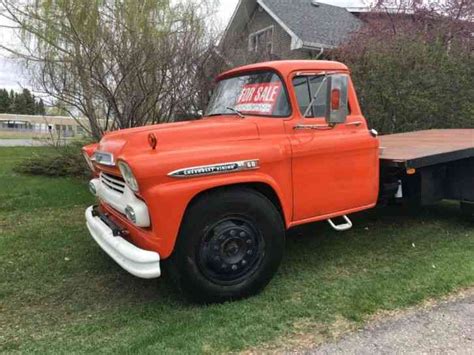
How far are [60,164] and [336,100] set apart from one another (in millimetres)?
8180

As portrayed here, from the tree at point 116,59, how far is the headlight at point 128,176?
5.18m

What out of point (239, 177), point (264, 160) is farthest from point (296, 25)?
point (239, 177)

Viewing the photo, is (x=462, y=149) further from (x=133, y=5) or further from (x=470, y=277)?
(x=133, y=5)

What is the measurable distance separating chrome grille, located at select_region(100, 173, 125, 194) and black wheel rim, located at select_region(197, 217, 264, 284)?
2.94ft

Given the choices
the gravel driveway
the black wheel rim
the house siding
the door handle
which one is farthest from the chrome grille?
the house siding

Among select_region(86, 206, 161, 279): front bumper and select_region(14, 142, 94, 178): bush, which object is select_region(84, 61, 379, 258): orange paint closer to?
select_region(86, 206, 161, 279): front bumper

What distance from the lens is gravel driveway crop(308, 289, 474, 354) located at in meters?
3.36

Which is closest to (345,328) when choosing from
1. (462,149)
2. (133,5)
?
(462,149)

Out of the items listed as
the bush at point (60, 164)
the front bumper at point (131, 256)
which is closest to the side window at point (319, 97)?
the front bumper at point (131, 256)

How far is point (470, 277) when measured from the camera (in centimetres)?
458

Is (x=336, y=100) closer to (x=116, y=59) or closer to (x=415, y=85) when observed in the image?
(x=116, y=59)

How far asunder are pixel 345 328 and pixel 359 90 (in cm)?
761

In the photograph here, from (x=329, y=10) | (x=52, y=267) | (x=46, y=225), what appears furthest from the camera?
(x=329, y=10)

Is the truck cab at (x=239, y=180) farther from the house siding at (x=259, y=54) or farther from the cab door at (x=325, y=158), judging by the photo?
the house siding at (x=259, y=54)
